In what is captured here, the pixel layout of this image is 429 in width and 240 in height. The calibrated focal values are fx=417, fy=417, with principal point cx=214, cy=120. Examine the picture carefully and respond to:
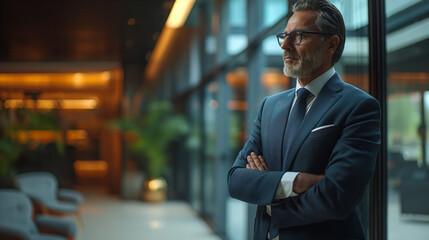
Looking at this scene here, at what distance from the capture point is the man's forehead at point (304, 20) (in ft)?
5.03

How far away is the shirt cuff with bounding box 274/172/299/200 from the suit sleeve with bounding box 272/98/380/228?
0.06 meters

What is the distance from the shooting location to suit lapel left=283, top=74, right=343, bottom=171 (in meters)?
1.50

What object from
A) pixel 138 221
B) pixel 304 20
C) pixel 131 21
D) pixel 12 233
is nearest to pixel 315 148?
pixel 304 20

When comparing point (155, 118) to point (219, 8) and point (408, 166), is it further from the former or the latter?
point (408, 166)

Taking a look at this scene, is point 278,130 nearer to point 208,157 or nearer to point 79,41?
point 208,157

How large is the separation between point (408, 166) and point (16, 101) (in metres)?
6.32

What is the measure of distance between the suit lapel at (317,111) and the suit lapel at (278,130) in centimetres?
7

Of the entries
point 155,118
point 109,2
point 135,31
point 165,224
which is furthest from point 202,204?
point 109,2

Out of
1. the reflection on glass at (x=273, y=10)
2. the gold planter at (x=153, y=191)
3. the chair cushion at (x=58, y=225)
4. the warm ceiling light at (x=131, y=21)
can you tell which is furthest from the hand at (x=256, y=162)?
the gold planter at (x=153, y=191)

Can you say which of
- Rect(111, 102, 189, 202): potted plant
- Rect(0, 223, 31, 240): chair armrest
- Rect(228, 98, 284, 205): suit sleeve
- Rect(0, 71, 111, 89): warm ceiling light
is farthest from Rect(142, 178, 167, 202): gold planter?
Rect(228, 98, 284, 205): suit sleeve

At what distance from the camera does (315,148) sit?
1479 millimetres

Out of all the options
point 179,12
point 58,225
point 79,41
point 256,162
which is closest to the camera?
point 256,162

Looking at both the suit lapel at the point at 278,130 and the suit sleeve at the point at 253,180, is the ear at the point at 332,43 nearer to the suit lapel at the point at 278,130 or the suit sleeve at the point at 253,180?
the suit lapel at the point at 278,130

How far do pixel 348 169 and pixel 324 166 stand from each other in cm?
13
